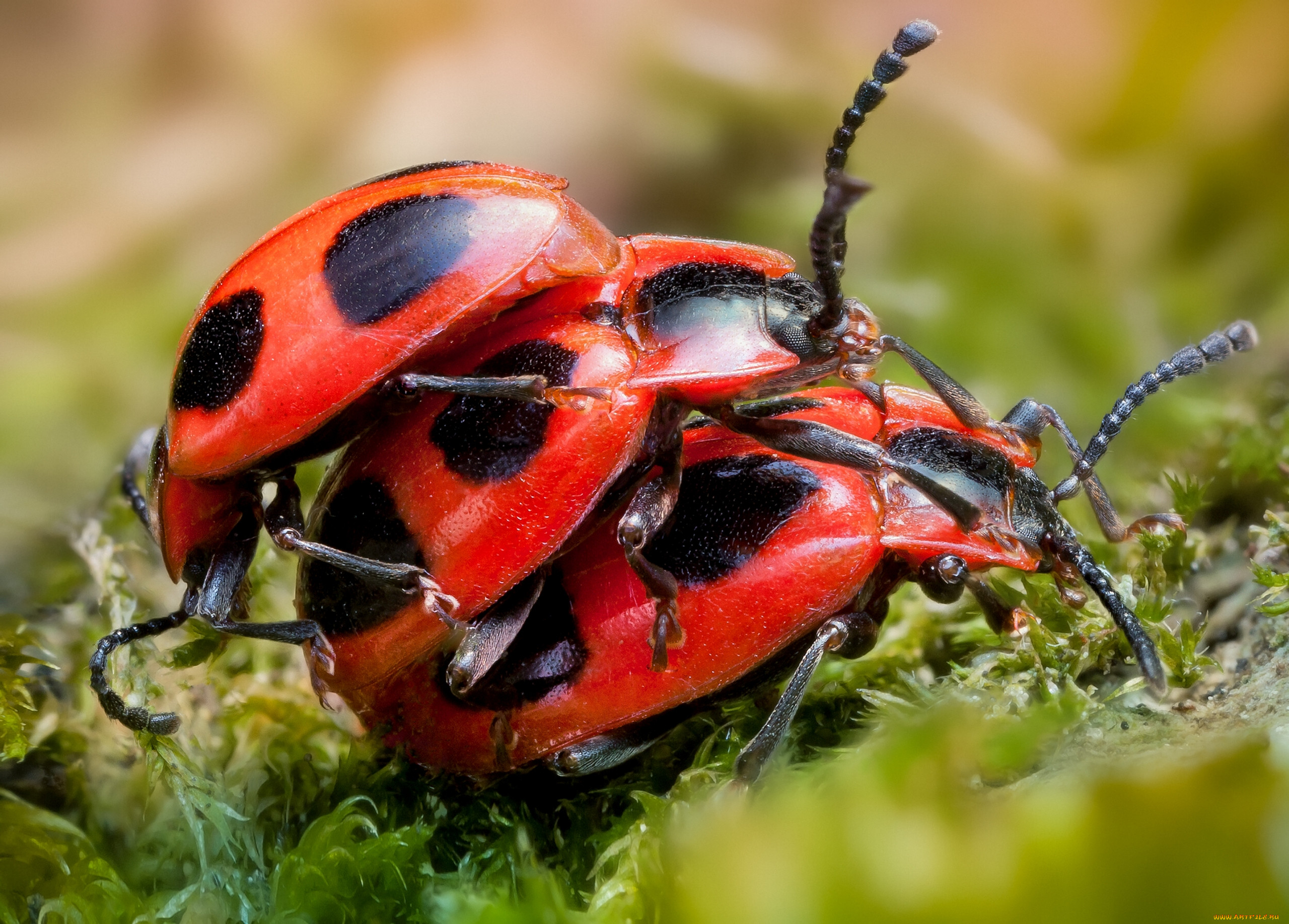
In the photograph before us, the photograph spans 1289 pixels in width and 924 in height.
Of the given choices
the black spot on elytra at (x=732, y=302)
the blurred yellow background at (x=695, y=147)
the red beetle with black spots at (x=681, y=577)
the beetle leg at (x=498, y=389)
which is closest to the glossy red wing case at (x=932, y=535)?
the red beetle with black spots at (x=681, y=577)

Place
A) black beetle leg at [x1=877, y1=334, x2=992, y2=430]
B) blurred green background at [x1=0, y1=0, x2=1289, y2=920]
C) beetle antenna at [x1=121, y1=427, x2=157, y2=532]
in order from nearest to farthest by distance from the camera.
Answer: black beetle leg at [x1=877, y1=334, x2=992, y2=430]
beetle antenna at [x1=121, y1=427, x2=157, y2=532]
blurred green background at [x1=0, y1=0, x2=1289, y2=920]

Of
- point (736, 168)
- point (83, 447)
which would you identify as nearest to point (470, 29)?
point (736, 168)

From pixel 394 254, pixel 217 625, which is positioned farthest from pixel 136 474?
pixel 394 254

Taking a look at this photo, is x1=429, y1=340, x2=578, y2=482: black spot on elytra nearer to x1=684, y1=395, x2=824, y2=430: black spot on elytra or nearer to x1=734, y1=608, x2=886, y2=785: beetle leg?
x1=684, y1=395, x2=824, y2=430: black spot on elytra

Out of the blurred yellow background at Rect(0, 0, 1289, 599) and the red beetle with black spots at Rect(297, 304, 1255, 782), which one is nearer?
the red beetle with black spots at Rect(297, 304, 1255, 782)

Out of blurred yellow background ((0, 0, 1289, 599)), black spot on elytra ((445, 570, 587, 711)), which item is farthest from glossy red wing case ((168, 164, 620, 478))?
blurred yellow background ((0, 0, 1289, 599))

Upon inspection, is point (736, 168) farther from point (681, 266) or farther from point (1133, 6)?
point (681, 266)

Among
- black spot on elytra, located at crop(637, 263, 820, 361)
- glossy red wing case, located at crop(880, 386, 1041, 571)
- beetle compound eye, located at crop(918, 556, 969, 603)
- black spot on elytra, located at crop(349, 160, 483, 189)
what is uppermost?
black spot on elytra, located at crop(349, 160, 483, 189)

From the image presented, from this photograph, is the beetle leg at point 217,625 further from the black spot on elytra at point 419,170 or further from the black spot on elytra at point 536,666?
the black spot on elytra at point 419,170
